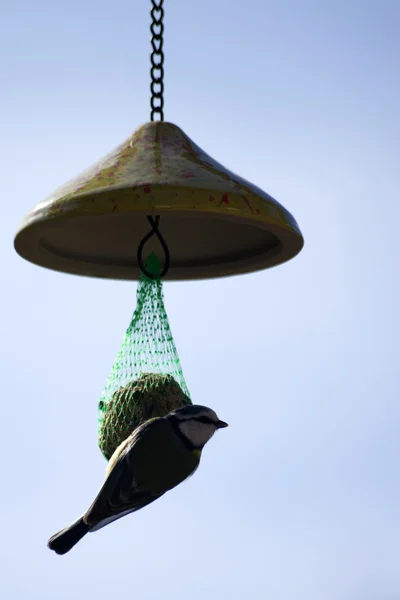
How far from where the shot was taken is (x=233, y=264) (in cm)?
576

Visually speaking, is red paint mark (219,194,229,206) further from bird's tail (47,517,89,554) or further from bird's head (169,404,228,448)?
bird's tail (47,517,89,554)

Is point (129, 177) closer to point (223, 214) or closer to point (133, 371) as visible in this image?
point (223, 214)

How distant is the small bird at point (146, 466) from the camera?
4914mm

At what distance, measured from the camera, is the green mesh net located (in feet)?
17.6

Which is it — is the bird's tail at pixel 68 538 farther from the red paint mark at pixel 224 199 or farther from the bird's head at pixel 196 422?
the red paint mark at pixel 224 199

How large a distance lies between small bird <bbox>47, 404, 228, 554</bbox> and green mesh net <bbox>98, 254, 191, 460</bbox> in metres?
0.24

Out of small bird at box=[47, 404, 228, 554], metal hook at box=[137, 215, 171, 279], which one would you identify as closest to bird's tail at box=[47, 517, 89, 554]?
small bird at box=[47, 404, 228, 554]

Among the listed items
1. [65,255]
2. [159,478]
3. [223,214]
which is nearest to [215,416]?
[159,478]

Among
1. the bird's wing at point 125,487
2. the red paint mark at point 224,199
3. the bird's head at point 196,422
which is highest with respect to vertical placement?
the red paint mark at point 224,199

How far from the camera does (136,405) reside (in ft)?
17.5

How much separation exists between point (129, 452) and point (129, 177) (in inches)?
34.2

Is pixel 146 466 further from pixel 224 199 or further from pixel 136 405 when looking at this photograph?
pixel 224 199

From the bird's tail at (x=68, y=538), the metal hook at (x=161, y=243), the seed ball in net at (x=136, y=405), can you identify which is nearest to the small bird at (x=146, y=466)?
the bird's tail at (x=68, y=538)

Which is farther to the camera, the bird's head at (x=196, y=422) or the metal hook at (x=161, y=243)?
the metal hook at (x=161, y=243)
